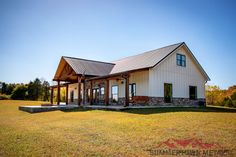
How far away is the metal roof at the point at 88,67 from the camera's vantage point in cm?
2200

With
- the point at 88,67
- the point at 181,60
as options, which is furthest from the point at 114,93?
the point at 181,60

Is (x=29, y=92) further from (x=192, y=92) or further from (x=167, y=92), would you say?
(x=192, y=92)

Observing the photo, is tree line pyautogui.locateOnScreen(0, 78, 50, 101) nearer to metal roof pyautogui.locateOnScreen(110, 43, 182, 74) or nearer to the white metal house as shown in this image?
the white metal house

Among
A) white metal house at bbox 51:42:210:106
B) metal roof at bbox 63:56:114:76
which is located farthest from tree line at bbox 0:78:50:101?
white metal house at bbox 51:42:210:106

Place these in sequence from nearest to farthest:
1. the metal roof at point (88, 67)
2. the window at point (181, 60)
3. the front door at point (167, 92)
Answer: the front door at point (167, 92) < the window at point (181, 60) < the metal roof at point (88, 67)

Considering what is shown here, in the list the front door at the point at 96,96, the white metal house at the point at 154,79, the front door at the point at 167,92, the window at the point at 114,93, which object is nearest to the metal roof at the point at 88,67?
the white metal house at the point at 154,79

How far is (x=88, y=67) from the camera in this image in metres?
23.8

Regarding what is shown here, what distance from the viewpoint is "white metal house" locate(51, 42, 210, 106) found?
17984 millimetres

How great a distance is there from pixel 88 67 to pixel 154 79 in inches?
350

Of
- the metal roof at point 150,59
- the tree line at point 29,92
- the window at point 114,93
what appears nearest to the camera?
the metal roof at point 150,59

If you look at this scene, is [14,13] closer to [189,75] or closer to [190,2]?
[190,2]

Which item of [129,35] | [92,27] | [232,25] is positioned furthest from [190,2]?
[92,27]

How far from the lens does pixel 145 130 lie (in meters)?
7.54

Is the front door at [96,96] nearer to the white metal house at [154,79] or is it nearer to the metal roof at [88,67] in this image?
the white metal house at [154,79]
